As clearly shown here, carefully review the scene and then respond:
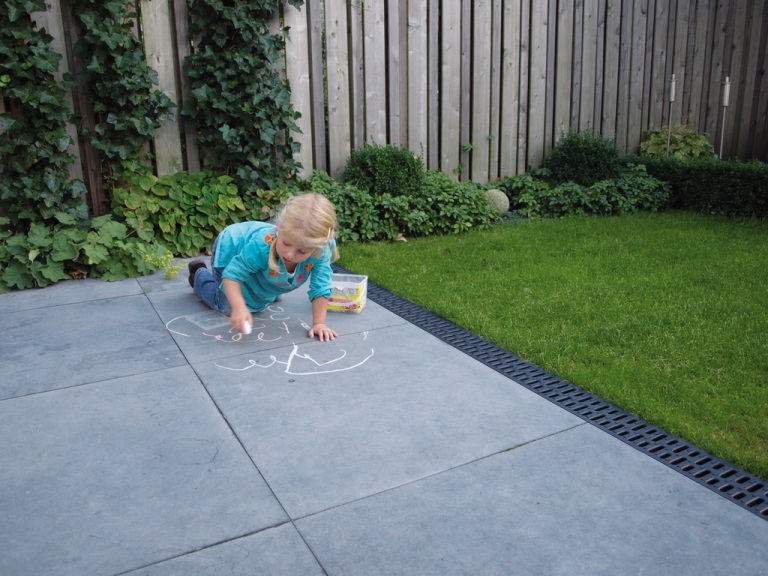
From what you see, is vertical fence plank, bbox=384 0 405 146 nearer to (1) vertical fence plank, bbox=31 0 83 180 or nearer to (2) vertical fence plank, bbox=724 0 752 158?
(1) vertical fence plank, bbox=31 0 83 180

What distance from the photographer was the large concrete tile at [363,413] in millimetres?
2266

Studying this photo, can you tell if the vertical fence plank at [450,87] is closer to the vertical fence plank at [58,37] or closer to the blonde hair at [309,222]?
the vertical fence plank at [58,37]

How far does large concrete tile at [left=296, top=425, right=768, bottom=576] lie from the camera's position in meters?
1.82

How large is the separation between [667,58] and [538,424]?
26.8 feet

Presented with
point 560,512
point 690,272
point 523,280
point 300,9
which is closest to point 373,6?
point 300,9

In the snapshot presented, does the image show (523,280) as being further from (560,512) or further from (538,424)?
(560,512)

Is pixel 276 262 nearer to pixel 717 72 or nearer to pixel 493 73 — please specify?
pixel 493 73

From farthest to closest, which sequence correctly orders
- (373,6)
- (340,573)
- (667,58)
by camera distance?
1. (667,58)
2. (373,6)
3. (340,573)

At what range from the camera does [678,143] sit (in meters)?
8.98

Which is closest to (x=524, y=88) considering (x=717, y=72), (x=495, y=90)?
(x=495, y=90)

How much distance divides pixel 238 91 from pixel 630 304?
370 cm

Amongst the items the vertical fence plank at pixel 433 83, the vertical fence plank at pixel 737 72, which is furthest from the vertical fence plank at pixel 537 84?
the vertical fence plank at pixel 737 72

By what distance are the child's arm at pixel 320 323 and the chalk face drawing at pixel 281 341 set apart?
5 centimetres

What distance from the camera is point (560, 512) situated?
2.05m
